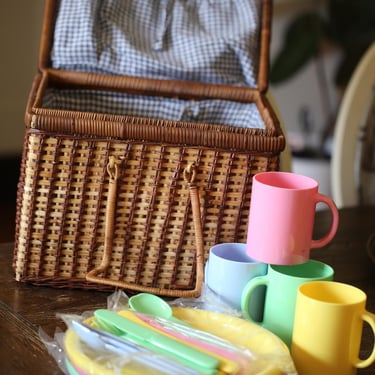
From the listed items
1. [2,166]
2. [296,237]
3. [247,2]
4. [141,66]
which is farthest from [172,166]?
[2,166]

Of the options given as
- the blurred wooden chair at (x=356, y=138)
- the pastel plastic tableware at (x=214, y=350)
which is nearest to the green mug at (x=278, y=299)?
the pastel plastic tableware at (x=214, y=350)

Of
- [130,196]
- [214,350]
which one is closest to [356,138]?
[130,196]

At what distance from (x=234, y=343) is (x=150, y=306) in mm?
125

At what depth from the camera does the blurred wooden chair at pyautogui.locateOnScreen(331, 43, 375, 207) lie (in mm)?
1671

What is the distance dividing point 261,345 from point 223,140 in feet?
1.03

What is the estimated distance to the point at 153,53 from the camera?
1.29 m

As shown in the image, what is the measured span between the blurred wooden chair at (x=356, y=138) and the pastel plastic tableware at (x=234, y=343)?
960 mm

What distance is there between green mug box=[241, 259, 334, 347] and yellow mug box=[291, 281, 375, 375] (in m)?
0.03

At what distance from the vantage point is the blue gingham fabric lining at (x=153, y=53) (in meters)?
1.25

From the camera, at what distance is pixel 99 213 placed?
38.7 inches

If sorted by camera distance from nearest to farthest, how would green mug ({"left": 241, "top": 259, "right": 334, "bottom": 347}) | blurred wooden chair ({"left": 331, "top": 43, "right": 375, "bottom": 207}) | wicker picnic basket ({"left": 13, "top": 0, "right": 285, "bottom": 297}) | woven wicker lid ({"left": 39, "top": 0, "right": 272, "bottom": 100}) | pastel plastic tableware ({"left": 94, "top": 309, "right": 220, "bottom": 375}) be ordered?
1. pastel plastic tableware ({"left": 94, "top": 309, "right": 220, "bottom": 375})
2. green mug ({"left": 241, "top": 259, "right": 334, "bottom": 347})
3. wicker picnic basket ({"left": 13, "top": 0, "right": 285, "bottom": 297})
4. woven wicker lid ({"left": 39, "top": 0, "right": 272, "bottom": 100})
5. blurred wooden chair ({"left": 331, "top": 43, "right": 375, "bottom": 207})

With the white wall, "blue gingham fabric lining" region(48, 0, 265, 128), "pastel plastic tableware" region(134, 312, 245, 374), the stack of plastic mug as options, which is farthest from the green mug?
the white wall

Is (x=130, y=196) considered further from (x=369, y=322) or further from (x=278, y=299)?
(x=369, y=322)

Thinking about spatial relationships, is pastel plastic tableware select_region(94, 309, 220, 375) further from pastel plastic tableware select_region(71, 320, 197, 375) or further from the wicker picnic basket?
the wicker picnic basket
